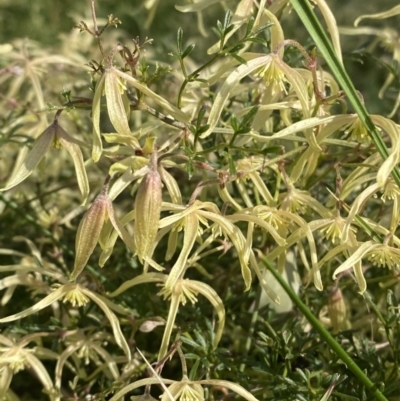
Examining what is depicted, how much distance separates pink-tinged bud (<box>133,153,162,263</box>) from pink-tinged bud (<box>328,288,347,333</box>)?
0.24 meters

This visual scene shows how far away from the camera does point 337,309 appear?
27.4 inches

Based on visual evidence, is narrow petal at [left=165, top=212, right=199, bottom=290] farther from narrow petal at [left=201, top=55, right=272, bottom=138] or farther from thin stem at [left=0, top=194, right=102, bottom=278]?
thin stem at [left=0, top=194, right=102, bottom=278]

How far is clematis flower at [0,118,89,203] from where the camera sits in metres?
0.59

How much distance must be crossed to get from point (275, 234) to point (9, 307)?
0.44m

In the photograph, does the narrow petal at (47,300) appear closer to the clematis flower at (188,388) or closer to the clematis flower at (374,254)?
the clematis flower at (188,388)

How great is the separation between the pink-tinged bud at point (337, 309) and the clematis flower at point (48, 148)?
10.3 inches

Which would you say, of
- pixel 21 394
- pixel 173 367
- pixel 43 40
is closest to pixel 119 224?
pixel 173 367

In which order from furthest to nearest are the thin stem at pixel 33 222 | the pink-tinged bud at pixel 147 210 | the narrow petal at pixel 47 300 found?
the thin stem at pixel 33 222, the narrow petal at pixel 47 300, the pink-tinged bud at pixel 147 210

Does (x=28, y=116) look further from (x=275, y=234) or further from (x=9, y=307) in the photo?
(x=275, y=234)

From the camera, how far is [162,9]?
2.09 meters

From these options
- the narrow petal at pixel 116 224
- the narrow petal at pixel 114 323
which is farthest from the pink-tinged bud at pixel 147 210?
the narrow petal at pixel 114 323

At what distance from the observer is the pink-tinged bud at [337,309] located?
2.28 feet

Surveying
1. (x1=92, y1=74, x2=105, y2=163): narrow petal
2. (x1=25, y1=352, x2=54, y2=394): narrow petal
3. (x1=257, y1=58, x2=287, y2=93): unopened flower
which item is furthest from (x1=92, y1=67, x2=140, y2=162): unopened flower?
(x1=25, y1=352, x2=54, y2=394): narrow petal

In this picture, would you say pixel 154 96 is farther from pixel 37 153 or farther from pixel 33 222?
pixel 33 222
